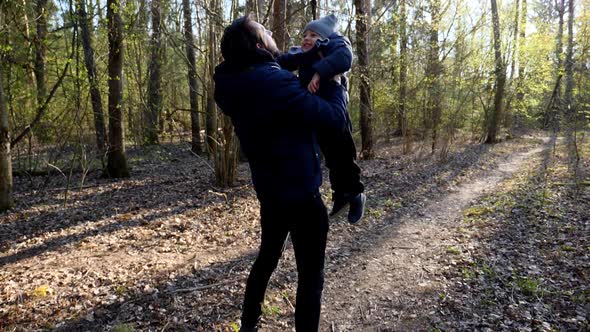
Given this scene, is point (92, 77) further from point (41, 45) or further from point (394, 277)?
point (394, 277)

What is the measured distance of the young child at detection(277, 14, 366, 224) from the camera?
184cm

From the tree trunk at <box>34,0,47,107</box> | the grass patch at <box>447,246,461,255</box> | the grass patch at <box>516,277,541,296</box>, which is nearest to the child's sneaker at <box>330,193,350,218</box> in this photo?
the grass patch at <box>516,277,541,296</box>

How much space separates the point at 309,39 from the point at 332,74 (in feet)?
1.08

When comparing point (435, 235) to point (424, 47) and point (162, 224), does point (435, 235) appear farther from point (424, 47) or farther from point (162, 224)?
point (424, 47)

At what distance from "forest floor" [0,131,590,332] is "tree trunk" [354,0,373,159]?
136 inches

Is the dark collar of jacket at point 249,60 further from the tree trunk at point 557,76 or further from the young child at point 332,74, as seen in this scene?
the tree trunk at point 557,76

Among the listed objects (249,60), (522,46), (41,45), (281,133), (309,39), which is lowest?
(281,133)

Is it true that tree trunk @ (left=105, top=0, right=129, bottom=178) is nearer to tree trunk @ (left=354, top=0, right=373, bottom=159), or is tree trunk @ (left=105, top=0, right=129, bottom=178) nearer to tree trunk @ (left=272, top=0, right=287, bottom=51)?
tree trunk @ (left=272, top=0, right=287, bottom=51)

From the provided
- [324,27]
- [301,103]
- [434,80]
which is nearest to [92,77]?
[324,27]

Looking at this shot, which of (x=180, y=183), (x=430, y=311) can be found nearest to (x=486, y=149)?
(x=180, y=183)

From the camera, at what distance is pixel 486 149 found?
47.7 ft

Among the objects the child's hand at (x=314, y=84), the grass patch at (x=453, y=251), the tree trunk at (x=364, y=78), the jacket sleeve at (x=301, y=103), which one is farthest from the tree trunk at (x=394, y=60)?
the jacket sleeve at (x=301, y=103)

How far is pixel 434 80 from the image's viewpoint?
39.8 feet

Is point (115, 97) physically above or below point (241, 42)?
above
